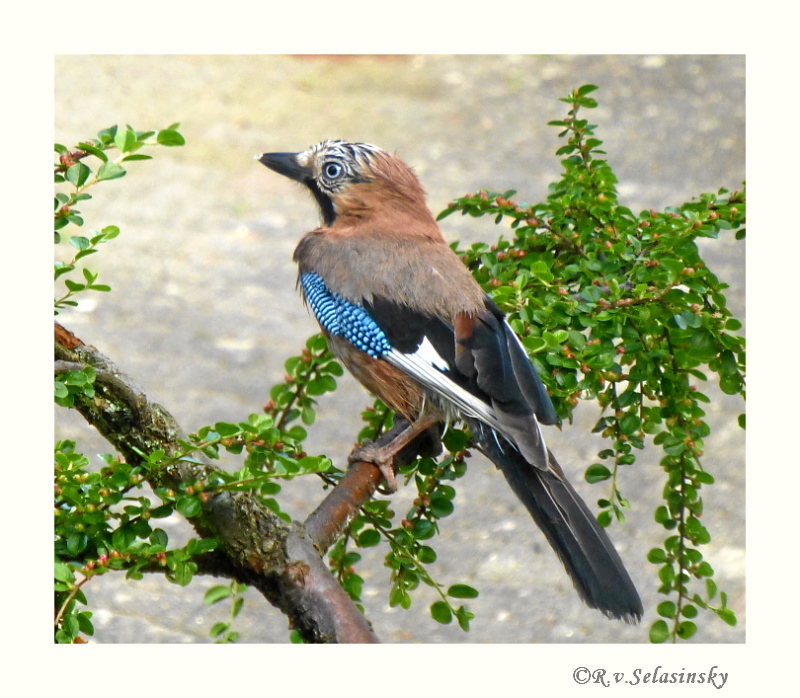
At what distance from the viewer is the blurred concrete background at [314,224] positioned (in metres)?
3.31

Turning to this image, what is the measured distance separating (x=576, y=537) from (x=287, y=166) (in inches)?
43.3

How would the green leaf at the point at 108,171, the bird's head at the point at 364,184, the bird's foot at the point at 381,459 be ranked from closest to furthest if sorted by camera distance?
the green leaf at the point at 108,171
the bird's foot at the point at 381,459
the bird's head at the point at 364,184

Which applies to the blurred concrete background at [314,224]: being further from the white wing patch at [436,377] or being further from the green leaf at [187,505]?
the green leaf at [187,505]

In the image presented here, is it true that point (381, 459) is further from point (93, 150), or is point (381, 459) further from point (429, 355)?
point (93, 150)

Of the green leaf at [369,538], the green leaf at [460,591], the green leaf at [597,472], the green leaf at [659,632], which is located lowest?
the green leaf at [659,632]

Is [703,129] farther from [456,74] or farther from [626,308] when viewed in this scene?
[626,308]

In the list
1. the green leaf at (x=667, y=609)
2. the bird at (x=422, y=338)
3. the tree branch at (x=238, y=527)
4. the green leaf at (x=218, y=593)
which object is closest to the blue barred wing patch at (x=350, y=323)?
the bird at (x=422, y=338)

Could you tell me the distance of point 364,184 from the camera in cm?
208

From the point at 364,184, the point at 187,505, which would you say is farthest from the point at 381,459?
the point at 364,184

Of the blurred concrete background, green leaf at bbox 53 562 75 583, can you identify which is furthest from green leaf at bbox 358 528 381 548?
the blurred concrete background

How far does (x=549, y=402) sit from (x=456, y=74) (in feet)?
19.6

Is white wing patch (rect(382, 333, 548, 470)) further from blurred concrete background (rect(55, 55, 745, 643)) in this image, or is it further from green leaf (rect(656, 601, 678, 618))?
blurred concrete background (rect(55, 55, 745, 643))

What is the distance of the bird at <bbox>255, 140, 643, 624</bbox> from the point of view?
1603 millimetres

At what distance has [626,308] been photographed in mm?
1708
